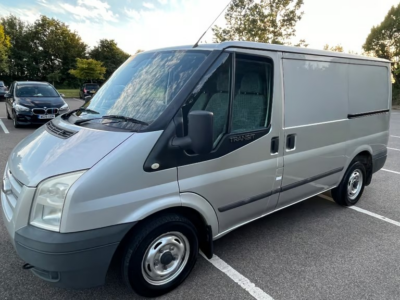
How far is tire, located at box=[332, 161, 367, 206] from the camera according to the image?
13.2 feet

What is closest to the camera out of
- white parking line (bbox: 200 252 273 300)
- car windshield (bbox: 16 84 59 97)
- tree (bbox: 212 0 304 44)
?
white parking line (bbox: 200 252 273 300)

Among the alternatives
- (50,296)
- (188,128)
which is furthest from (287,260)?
(50,296)

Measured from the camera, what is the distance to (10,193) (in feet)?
7.43

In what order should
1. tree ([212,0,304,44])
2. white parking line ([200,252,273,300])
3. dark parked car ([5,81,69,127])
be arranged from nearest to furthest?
white parking line ([200,252,273,300]), dark parked car ([5,81,69,127]), tree ([212,0,304,44])

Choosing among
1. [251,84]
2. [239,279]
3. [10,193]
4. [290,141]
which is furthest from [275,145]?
[10,193]

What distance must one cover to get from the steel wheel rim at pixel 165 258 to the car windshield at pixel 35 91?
941 centimetres

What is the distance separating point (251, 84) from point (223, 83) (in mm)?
360

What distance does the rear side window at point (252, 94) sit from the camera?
8.38 feet

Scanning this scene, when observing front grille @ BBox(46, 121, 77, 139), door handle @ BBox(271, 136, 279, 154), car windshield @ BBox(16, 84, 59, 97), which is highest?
car windshield @ BBox(16, 84, 59, 97)

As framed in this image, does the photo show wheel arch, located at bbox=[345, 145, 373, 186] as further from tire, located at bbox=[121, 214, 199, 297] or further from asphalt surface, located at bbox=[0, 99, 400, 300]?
tire, located at bbox=[121, 214, 199, 297]

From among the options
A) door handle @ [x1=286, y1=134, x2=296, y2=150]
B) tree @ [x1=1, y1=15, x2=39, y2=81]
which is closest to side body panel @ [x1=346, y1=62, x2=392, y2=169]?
door handle @ [x1=286, y1=134, x2=296, y2=150]

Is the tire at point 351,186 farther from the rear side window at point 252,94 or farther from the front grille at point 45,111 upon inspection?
the front grille at point 45,111

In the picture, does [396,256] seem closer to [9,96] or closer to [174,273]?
[174,273]

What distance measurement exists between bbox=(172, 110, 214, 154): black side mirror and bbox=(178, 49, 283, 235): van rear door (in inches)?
7.5
